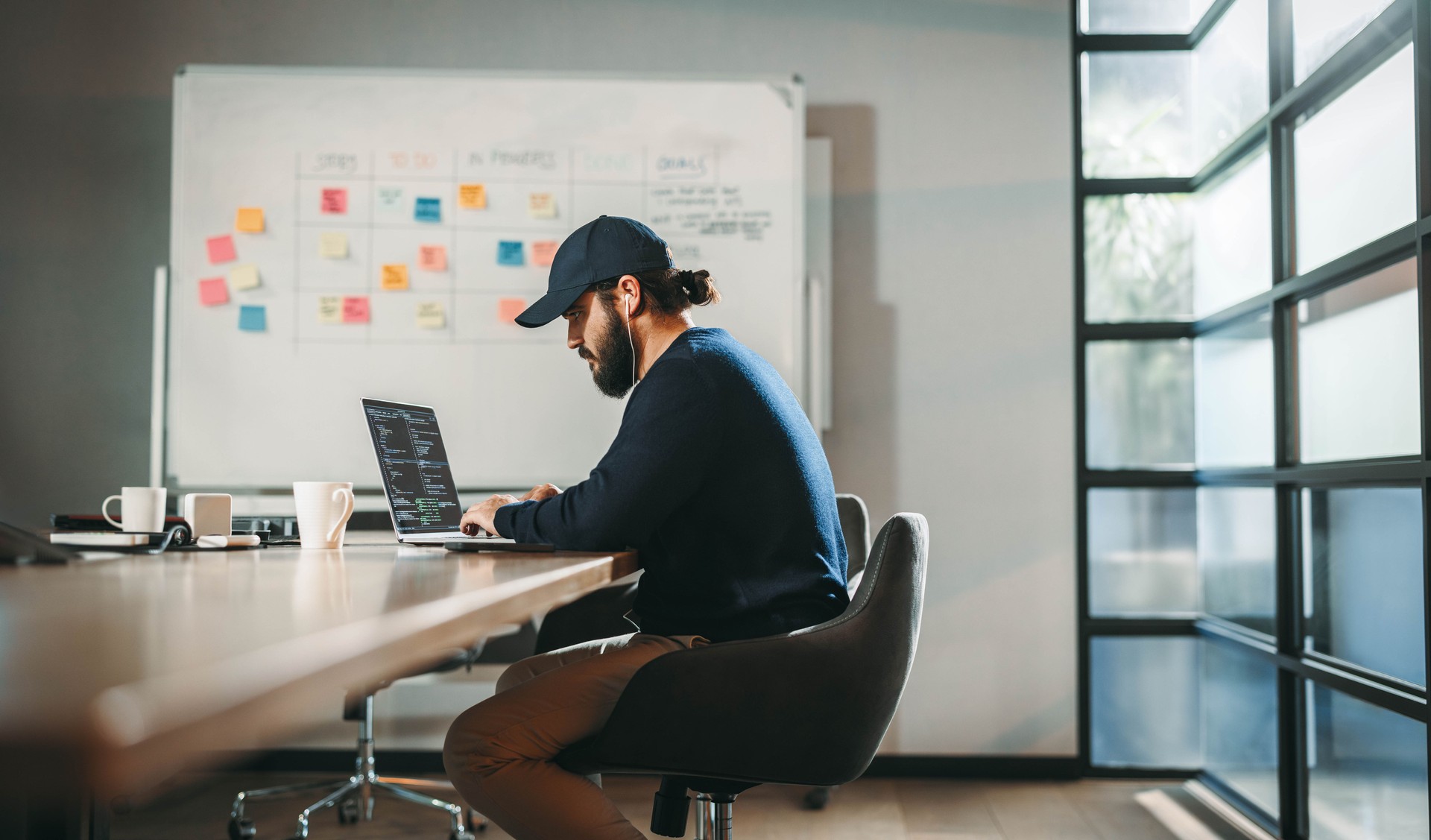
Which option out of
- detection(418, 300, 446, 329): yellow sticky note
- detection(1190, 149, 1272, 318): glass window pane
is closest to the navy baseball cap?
detection(418, 300, 446, 329): yellow sticky note

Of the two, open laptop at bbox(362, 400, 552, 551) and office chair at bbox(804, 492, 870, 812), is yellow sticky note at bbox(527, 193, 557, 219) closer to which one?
open laptop at bbox(362, 400, 552, 551)

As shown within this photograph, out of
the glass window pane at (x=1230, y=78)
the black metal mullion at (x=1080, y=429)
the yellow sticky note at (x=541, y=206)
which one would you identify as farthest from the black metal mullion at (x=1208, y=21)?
the yellow sticky note at (x=541, y=206)

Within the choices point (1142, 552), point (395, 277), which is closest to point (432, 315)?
point (395, 277)

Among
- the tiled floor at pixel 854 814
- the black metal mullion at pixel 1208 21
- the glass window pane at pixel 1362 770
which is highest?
the black metal mullion at pixel 1208 21

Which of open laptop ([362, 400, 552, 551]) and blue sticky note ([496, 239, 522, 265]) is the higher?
blue sticky note ([496, 239, 522, 265])

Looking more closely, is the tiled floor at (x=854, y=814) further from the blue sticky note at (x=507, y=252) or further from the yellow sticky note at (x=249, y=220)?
the yellow sticky note at (x=249, y=220)

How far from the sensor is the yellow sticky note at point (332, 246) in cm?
294

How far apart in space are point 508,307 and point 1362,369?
2.22 metres

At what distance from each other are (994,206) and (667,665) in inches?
92.8

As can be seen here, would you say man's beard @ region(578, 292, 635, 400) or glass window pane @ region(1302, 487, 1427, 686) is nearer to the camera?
man's beard @ region(578, 292, 635, 400)

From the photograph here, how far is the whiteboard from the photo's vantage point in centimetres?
293

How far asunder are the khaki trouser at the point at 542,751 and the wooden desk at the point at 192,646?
307mm

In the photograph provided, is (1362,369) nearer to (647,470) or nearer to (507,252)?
(647,470)

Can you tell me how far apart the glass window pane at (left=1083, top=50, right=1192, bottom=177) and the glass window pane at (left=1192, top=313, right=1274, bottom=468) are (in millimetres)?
616
